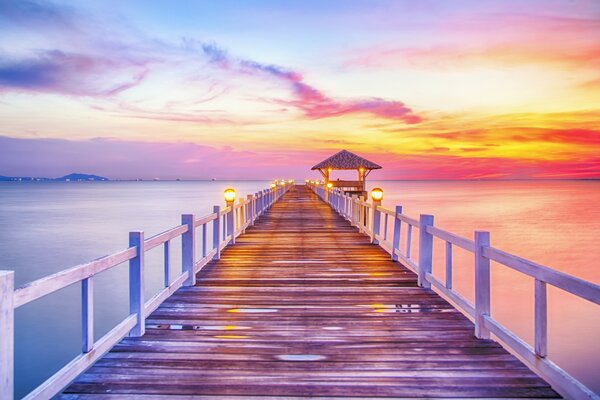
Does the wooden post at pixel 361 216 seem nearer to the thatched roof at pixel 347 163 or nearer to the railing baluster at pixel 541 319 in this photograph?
the railing baluster at pixel 541 319

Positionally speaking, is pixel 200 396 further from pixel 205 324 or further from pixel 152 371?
pixel 205 324

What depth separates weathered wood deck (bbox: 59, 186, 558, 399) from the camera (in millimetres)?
3467

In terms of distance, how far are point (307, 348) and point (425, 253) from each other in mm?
3152

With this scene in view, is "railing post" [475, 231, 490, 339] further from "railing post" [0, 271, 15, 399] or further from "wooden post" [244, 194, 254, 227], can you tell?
"wooden post" [244, 194, 254, 227]

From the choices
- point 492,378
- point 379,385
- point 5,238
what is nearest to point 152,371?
point 379,385

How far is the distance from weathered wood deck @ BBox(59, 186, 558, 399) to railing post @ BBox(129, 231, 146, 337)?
136 millimetres

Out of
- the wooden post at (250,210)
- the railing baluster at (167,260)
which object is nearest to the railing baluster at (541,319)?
the railing baluster at (167,260)

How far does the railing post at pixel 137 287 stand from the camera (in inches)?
180

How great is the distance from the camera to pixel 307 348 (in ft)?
13.9

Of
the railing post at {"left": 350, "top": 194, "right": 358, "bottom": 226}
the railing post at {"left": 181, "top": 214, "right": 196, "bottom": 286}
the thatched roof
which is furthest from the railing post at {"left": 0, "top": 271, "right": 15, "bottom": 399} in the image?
the thatched roof

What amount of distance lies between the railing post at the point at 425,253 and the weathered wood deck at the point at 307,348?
319 mm

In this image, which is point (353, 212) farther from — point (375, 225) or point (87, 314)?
point (87, 314)

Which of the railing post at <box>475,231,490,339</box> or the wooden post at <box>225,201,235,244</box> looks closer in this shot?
the railing post at <box>475,231,490,339</box>

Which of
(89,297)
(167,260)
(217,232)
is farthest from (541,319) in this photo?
(217,232)
